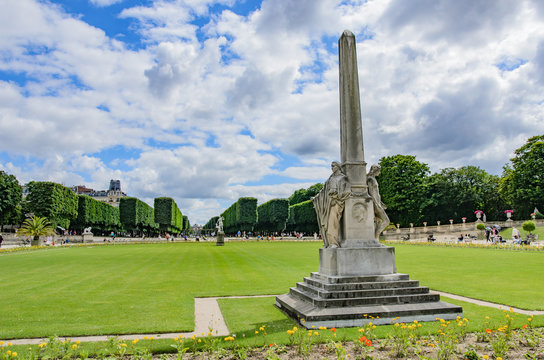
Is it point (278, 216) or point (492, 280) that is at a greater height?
point (278, 216)

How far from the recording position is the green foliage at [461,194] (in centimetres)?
5975

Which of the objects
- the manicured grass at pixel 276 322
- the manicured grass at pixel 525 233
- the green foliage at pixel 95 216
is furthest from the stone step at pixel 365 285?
the green foliage at pixel 95 216

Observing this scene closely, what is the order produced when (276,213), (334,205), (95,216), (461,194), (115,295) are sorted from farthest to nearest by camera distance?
1. (276,213)
2. (95,216)
3. (461,194)
4. (115,295)
5. (334,205)

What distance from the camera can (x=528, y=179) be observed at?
47.4 m

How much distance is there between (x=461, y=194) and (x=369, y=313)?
195 feet

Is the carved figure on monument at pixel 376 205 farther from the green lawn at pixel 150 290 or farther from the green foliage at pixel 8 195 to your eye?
the green foliage at pixel 8 195

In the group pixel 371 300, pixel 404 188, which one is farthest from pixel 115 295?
pixel 404 188

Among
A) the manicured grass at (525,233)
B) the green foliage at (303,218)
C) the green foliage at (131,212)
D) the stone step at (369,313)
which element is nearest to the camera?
the stone step at (369,313)

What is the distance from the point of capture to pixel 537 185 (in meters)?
46.5

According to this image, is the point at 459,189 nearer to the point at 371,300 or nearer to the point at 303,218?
the point at 303,218

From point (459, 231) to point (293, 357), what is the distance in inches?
2091

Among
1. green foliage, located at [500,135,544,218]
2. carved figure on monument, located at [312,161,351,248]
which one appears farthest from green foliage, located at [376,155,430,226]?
carved figure on monument, located at [312,161,351,248]

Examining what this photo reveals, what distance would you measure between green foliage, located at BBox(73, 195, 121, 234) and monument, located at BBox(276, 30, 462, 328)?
200ft

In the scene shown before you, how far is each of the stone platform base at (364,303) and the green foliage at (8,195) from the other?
58065 mm
